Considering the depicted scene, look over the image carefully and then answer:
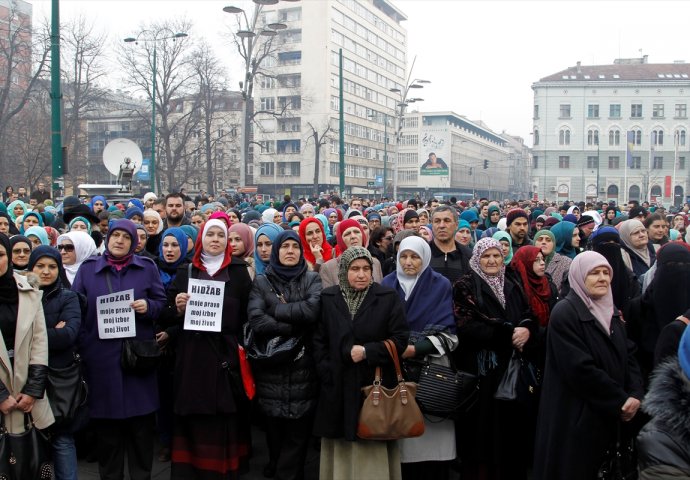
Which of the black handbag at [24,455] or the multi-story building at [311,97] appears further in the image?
the multi-story building at [311,97]

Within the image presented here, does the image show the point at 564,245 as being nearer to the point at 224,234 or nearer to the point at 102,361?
the point at 224,234

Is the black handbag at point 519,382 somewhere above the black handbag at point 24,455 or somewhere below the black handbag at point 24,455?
above

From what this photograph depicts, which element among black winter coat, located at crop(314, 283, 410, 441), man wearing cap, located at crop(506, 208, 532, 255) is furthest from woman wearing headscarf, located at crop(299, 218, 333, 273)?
man wearing cap, located at crop(506, 208, 532, 255)

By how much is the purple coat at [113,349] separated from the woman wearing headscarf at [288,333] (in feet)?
2.62

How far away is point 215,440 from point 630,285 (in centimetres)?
367

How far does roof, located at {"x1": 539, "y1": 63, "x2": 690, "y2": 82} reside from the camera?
86.4m

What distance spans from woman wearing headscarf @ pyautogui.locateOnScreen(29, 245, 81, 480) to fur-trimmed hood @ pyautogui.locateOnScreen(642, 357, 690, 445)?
356 centimetres

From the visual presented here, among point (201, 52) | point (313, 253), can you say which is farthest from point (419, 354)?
point (201, 52)

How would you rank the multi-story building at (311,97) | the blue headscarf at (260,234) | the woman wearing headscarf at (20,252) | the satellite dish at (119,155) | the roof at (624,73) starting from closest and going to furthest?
the woman wearing headscarf at (20,252), the blue headscarf at (260,234), the satellite dish at (119,155), the multi-story building at (311,97), the roof at (624,73)

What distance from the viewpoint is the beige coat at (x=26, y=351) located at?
407 cm

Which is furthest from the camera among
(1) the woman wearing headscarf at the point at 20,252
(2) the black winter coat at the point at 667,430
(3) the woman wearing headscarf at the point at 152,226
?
(3) the woman wearing headscarf at the point at 152,226

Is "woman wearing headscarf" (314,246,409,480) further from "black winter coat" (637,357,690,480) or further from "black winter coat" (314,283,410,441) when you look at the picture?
"black winter coat" (637,357,690,480)

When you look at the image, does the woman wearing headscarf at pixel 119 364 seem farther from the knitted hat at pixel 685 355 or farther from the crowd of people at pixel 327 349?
the knitted hat at pixel 685 355

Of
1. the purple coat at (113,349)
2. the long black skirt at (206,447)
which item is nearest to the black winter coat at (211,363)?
the long black skirt at (206,447)
